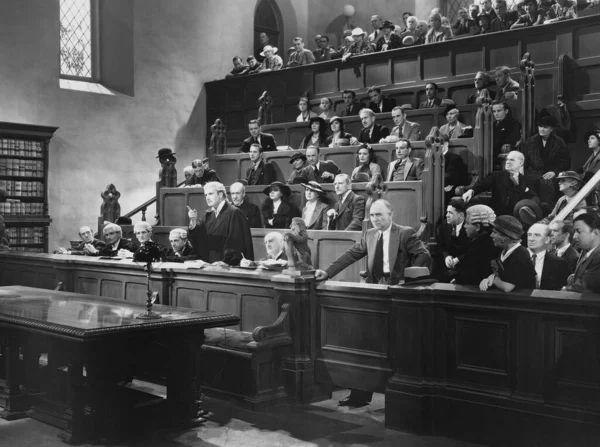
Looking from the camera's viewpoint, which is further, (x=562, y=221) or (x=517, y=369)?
(x=562, y=221)

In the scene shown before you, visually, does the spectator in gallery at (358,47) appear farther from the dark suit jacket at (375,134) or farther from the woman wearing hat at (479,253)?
the woman wearing hat at (479,253)

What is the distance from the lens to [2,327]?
17.9ft

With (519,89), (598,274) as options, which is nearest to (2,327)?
(598,274)

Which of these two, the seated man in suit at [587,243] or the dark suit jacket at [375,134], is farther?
the dark suit jacket at [375,134]

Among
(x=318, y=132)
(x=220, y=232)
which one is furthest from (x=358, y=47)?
(x=220, y=232)

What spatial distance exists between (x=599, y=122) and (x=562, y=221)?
14.1 ft

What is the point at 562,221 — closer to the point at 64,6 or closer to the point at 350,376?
the point at 350,376

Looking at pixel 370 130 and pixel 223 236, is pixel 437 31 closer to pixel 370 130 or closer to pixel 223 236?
pixel 370 130

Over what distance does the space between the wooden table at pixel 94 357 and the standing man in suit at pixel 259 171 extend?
477cm

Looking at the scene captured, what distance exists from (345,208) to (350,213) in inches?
3.1

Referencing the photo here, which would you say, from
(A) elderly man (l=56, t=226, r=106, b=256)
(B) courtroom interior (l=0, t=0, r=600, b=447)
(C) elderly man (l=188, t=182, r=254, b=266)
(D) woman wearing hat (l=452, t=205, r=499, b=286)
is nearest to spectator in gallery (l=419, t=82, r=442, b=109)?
(B) courtroom interior (l=0, t=0, r=600, b=447)

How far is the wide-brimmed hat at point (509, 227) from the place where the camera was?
4.77 metres

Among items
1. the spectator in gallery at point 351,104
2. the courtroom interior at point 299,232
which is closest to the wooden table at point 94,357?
the courtroom interior at point 299,232

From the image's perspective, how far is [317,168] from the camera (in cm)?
974
